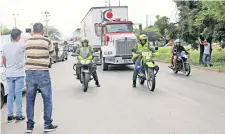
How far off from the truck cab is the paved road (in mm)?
7216

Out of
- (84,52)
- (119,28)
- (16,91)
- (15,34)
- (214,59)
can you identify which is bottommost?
(214,59)

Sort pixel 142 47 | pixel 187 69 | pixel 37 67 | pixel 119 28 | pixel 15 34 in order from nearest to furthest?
pixel 37 67 < pixel 15 34 < pixel 142 47 < pixel 187 69 < pixel 119 28

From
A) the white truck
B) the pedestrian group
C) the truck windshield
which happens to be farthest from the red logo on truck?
the pedestrian group

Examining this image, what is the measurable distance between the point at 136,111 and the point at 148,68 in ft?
13.1

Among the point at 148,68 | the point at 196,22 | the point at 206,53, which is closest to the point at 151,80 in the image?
the point at 148,68

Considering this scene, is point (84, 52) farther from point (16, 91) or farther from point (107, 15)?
point (107, 15)

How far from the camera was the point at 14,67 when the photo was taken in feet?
26.2

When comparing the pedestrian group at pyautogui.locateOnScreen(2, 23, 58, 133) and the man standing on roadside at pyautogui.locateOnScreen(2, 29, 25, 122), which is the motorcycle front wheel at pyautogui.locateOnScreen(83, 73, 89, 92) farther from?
the pedestrian group at pyautogui.locateOnScreen(2, 23, 58, 133)

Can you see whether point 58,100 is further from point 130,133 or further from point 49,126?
point 130,133

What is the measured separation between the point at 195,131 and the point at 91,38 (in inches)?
846

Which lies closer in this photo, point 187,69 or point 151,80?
point 151,80

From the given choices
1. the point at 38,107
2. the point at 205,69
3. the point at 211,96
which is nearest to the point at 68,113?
the point at 38,107

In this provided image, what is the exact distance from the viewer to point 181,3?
27.5 metres

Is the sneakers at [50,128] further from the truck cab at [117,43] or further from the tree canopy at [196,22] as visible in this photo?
the tree canopy at [196,22]
